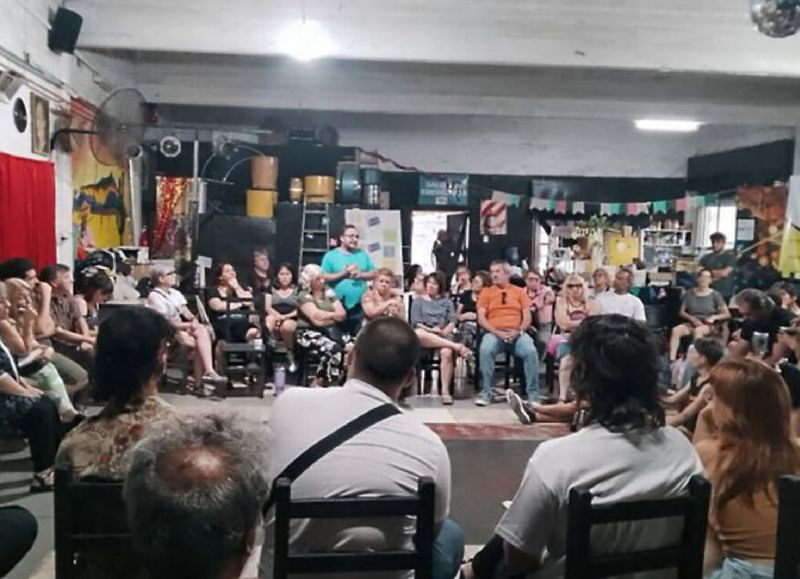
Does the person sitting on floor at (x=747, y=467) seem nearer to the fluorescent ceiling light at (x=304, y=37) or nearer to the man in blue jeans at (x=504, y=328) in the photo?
the man in blue jeans at (x=504, y=328)

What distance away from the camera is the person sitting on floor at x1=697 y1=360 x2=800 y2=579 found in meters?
2.04

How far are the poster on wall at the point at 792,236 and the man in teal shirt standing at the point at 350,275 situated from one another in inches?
184

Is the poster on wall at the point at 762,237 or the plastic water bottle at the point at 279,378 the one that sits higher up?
the poster on wall at the point at 762,237

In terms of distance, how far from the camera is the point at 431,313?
6.96 m

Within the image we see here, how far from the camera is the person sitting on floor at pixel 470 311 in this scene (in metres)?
7.32

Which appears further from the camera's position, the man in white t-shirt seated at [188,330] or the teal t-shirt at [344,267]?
the teal t-shirt at [344,267]

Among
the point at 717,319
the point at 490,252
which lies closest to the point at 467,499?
the point at 717,319

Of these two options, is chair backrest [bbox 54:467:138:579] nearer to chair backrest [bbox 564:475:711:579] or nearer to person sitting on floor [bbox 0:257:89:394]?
chair backrest [bbox 564:475:711:579]

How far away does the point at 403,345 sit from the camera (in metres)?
2.28

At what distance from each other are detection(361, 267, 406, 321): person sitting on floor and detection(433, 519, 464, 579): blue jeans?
425 cm

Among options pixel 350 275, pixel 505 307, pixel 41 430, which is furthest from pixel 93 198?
pixel 41 430

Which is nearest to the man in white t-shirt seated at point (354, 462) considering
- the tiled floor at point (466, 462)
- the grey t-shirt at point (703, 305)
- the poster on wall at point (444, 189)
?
the tiled floor at point (466, 462)

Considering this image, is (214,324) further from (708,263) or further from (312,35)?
(708,263)

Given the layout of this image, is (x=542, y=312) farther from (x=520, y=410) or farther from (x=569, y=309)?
(x=520, y=410)
